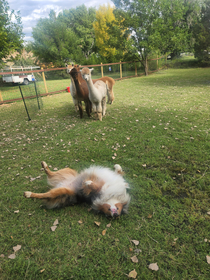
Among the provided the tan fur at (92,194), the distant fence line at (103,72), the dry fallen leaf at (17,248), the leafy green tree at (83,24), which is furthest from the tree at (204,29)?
the leafy green tree at (83,24)

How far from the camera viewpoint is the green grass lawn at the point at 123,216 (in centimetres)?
191

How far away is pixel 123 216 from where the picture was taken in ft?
8.11

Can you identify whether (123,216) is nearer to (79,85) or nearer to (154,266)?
(154,266)

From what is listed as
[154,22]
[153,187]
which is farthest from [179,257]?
[154,22]

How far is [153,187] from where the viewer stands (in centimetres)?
297

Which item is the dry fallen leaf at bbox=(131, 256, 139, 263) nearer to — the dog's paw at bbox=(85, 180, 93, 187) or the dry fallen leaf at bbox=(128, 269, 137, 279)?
the dry fallen leaf at bbox=(128, 269, 137, 279)

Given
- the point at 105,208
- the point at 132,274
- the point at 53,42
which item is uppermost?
the point at 53,42

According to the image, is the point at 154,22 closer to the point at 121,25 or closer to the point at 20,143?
the point at 121,25

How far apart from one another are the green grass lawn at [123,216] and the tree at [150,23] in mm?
16503

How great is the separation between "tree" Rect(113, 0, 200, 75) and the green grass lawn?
54.1 feet

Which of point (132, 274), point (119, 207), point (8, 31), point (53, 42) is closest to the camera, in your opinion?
point (132, 274)

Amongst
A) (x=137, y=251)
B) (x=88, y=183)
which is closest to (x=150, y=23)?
(x=88, y=183)

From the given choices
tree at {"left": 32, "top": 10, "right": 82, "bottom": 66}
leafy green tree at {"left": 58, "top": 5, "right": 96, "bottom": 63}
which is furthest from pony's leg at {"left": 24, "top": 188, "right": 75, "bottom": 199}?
leafy green tree at {"left": 58, "top": 5, "right": 96, "bottom": 63}

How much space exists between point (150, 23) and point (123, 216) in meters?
21.8
